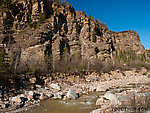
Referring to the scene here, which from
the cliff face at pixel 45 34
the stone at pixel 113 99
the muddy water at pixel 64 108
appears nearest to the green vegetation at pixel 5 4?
the cliff face at pixel 45 34

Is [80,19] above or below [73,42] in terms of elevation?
above

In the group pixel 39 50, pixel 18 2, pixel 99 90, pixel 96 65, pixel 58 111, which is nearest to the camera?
pixel 58 111

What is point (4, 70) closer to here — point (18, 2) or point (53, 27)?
point (53, 27)

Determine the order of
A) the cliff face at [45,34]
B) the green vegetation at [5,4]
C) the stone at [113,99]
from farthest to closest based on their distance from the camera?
the green vegetation at [5,4] → the cliff face at [45,34] → the stone at [113,99]

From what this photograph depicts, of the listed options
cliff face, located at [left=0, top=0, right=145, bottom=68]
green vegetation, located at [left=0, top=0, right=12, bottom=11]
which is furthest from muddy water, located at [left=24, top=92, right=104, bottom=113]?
green vegetation, located at [left=0, top=0, right=12, bottom=11]

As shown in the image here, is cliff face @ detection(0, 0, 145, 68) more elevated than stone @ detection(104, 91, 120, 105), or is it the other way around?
cliff face @ detection(0, 0, 145, 68)

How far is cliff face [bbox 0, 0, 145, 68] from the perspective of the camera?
29656 millimetres

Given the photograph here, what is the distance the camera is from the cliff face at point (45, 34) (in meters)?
29.7

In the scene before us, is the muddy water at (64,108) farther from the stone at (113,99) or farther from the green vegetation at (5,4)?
the green vegetation at (5,4)

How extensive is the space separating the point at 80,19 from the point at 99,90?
154 ft

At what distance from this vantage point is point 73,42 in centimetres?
4197

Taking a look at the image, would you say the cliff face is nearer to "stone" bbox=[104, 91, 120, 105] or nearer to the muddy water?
the muddy water

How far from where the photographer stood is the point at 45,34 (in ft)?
108

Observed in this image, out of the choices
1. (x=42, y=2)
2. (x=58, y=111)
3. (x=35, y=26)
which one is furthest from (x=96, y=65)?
(x=42, y=2)
